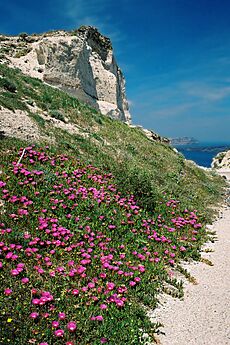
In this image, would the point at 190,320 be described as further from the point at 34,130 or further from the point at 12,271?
the point at 34,130

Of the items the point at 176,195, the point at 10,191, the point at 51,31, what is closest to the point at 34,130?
the point at 10,191

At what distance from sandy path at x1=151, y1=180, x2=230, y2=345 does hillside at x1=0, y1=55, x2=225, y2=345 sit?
320mm

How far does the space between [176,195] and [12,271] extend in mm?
10314

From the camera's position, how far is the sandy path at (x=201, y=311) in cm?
587

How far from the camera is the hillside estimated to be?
5629 mm

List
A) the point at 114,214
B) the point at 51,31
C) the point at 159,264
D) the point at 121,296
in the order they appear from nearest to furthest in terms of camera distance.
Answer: the point at 121,296 < the point at 159,264 < the point at 114,214 < the point at 51,31

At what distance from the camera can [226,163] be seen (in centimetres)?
4862

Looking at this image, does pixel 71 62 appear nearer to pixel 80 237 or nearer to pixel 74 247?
pixel 80 237

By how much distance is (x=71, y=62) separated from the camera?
33.6 metres

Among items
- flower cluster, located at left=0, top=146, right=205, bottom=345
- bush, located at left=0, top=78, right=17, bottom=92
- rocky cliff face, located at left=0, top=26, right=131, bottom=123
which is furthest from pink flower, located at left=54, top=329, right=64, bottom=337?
rocky cliff face, located at left=0, top=26, right=131, bottom=123

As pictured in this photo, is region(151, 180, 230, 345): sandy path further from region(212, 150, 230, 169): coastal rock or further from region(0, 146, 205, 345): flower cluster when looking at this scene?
region(212, 150, 230, 169): coastal rock

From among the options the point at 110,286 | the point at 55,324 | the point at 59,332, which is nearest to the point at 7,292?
the point at 55,324

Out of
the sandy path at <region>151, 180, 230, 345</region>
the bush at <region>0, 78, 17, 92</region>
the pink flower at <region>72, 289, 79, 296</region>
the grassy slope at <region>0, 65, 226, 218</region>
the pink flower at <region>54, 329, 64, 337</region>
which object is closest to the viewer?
the pink flower at <region>54, 329, 64, 337</region>

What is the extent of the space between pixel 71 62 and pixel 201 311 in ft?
103
